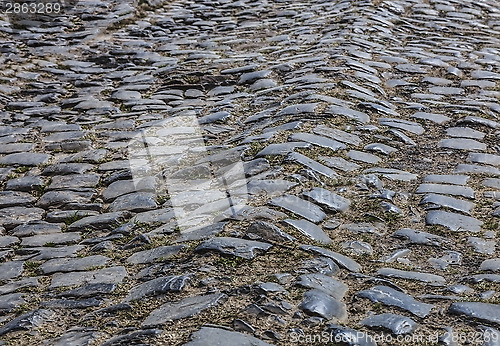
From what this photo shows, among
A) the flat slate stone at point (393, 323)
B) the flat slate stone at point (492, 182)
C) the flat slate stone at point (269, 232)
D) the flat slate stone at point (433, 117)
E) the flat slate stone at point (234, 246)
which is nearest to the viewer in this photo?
the flat slate stone at point (393, 323)

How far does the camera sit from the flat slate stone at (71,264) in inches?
122

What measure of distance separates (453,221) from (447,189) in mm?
388

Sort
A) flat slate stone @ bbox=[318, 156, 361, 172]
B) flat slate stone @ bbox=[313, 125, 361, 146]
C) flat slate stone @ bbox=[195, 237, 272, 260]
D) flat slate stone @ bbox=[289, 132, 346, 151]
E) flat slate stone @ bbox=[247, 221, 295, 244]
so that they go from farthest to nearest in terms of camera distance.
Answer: flat slate stone @ bbox=[313, 125, 361, 146] → flat slate stone @ bbox=[289, 132, 346, 151] → flat slate stone @ bbox=[318, 156, 361, 172] → flat slate stone @ bbox=[247, 221, 295, 244] → flat slate stone @ bbox=[195, 237, 272, 260]

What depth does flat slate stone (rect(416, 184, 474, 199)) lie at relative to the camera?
3678 millimetres

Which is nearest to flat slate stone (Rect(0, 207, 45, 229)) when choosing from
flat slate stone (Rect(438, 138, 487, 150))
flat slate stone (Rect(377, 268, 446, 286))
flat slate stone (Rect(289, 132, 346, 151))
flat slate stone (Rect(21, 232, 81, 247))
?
flat slate stone (Rect(21, 232, 81, 247))

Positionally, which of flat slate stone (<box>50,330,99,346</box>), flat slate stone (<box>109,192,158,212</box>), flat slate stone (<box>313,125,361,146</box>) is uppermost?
flat slate stone (<box>313,125,361,146</box>)

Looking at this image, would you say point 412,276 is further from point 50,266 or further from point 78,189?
point 78,189

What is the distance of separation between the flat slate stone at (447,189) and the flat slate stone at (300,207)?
0.66 meters

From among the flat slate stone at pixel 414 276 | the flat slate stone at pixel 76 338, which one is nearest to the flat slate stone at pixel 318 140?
the flat slate stone at pixel 414 276

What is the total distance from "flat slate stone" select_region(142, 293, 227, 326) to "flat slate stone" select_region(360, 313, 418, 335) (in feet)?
1.81

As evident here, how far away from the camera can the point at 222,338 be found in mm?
2342

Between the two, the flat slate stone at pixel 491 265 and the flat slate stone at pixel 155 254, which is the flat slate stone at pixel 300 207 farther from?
the flat slate stone at pixel 491 265

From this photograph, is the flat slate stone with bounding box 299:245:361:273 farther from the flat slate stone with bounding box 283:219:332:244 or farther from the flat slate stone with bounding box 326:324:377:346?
the flat slate stone with bounding box 326:324:377:346

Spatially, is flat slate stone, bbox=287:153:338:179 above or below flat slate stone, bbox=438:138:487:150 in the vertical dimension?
above
